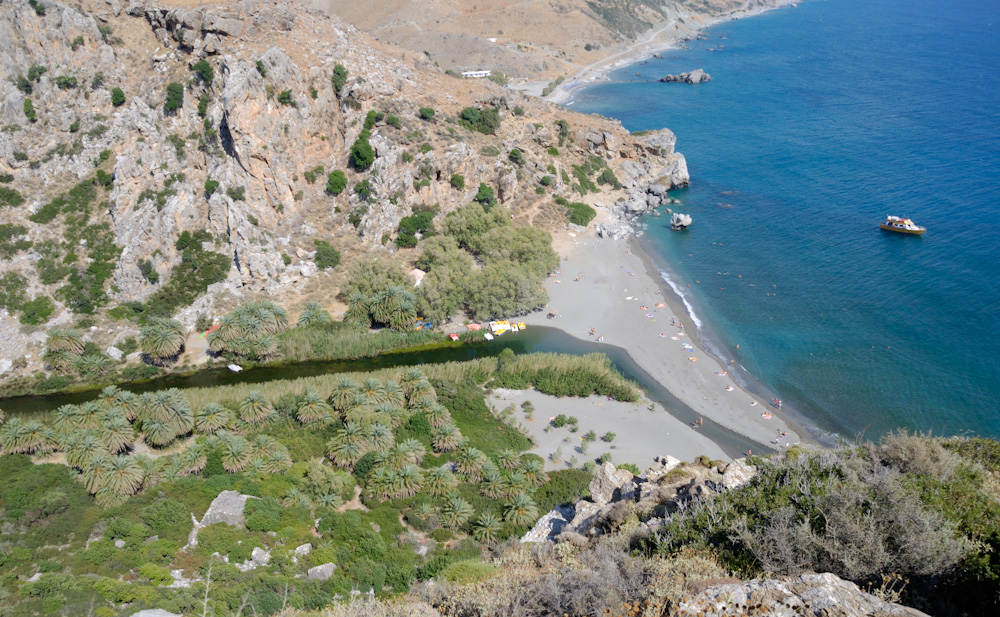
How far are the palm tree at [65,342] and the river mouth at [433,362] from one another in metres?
4.06

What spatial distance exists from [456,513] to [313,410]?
49.7 ft

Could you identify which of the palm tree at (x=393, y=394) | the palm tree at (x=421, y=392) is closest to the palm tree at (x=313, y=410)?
the palm tree at (x=393, y=394)

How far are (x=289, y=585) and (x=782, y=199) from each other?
281ft

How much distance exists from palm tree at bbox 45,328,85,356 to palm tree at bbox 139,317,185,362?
5.13m

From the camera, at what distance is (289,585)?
29.2 metres

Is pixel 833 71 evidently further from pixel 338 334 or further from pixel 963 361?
pixel 338 334

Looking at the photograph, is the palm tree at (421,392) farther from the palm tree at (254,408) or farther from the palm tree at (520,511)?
the palm tree at (520,511)

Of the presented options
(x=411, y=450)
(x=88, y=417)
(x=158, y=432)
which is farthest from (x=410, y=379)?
(x=88, y=417)

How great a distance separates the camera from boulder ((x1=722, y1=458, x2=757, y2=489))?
1087 inches

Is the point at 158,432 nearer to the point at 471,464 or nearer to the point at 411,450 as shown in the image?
the point at 411,450

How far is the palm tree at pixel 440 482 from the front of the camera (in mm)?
38656

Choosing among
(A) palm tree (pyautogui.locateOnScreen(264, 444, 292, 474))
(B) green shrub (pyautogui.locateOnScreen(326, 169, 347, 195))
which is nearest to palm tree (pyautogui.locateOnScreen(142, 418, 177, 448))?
(A) palm tree (pyautogui.locateOnScreen(264, 444, 292, 474))

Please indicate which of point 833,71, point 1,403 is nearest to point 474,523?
point 1,403

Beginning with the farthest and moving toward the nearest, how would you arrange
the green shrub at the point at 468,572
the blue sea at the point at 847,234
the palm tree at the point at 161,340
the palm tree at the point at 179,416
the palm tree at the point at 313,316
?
the palm tree at the point at 313,316, the palm tree at the point at 161,340, the blue sea at the point at 847,234, the palm tree at the point at 179,416, the green shrub at the point at 468,572
